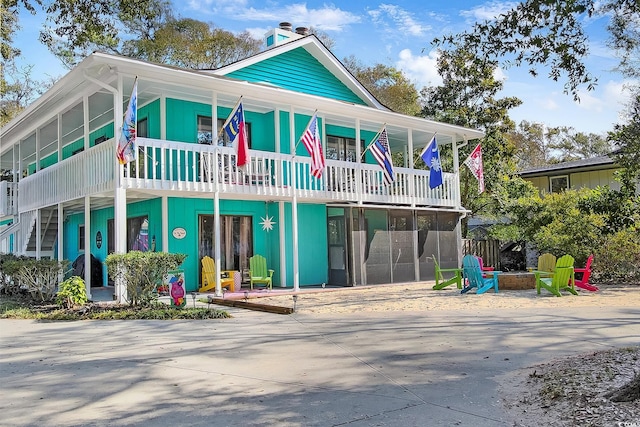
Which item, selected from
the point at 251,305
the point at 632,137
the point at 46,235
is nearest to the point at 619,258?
the point at 632,137

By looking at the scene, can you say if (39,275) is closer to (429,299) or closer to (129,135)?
(129,135)

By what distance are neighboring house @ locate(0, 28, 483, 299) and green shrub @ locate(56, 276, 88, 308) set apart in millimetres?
1119

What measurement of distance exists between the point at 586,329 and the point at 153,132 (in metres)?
11.5

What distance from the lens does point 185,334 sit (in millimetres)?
8242

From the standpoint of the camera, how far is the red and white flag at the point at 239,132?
12.6 m

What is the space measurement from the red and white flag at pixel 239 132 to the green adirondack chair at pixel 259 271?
327 cm

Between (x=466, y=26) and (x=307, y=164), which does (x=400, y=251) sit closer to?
(x=307, y=164)

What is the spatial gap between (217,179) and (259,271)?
3.19 m

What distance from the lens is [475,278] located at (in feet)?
45.0

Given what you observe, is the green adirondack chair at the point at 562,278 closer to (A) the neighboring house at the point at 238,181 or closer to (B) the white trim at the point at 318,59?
(A) the neighboring house at the point at 238,181

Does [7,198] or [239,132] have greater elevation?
[239,132]

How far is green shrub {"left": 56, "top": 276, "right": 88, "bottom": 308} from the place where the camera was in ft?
34.7

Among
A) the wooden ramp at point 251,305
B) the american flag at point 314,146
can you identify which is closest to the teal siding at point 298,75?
the american flag at point 314,146

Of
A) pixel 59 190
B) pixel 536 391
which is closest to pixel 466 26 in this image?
pixel 536 391
